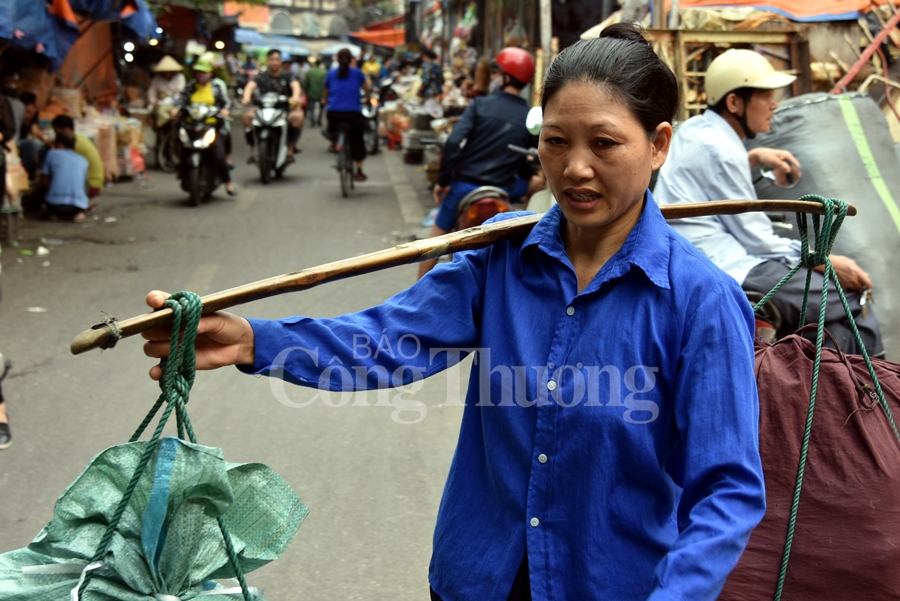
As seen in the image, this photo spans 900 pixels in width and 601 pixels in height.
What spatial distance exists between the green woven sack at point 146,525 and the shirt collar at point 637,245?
0.61 meters

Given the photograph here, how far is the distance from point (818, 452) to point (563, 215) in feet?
2.40

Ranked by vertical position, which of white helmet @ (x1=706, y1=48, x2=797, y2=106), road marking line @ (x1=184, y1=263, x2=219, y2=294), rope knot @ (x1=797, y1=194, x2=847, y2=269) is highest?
white helmet @ (x1=706, y1=48, x2=797, y2=106)

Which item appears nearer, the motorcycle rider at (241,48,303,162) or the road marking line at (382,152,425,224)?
the road marking line at (382,152,425,224)

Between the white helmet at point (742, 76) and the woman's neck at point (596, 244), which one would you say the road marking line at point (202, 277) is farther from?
the woman's neck at point (596, 244)

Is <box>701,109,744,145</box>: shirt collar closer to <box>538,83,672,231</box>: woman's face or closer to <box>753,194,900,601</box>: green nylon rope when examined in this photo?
<box>753,194,900,601</box>: green nylon rope

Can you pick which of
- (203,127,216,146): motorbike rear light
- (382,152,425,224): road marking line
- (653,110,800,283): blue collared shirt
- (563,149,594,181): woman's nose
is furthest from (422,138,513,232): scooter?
(203,127,216,146): motorbike rear light

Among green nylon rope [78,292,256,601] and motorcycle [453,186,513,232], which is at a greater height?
green nylon rope [78,292,256,601]

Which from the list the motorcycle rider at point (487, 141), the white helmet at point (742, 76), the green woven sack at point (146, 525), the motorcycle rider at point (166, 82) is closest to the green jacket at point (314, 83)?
the motorcycle rider at point (166, 82)

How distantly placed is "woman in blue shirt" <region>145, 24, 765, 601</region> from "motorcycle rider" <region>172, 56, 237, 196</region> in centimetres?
977

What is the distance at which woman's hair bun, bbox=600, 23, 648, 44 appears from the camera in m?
1.60

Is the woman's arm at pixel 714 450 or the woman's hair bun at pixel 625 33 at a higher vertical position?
the woman's hair bun at pixel 625 33

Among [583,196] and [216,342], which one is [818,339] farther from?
[216,342]

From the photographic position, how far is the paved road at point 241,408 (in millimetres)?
3484

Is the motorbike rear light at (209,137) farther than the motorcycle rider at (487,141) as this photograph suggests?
Yes
